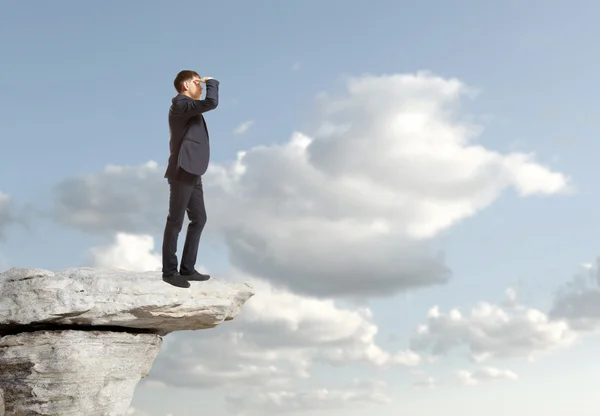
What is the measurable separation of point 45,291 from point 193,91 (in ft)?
14.9

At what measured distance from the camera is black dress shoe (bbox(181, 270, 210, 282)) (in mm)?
14367

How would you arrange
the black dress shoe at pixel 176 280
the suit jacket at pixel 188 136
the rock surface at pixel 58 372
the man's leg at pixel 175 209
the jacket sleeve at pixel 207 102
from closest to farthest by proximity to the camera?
the jacket sleeve at pixel 207 102
the suit jacket at pixel 188 136
the man's leg at pixel 175 209
the rock surface at pixel 58 372
the black dress shoe at pixel 176 280

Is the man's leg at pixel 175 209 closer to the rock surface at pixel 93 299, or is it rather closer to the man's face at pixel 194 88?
the rock surface at pixel 93 299

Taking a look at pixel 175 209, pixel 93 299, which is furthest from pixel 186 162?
pixel 93 299

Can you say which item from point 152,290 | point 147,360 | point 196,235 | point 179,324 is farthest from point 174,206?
point 147,360

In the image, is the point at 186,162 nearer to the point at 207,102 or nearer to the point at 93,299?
the point at 207,102

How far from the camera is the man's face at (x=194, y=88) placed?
13.8 m

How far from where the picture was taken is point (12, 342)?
14.1 m

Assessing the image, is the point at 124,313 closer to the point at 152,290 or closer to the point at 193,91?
the point at 152,290

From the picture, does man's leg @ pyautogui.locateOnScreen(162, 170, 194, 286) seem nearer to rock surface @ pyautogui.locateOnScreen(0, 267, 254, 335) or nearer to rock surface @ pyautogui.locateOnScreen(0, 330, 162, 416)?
rock surface @ pyautogui.locateOnScreen(0, 267, 254, 335)

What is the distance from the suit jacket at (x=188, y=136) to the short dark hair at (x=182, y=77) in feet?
0.92

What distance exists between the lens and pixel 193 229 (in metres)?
14.1

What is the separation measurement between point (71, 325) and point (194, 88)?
501 centimetres

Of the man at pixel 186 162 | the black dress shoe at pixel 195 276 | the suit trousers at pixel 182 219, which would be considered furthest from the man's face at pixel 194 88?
the black dress shoe at pixel 195 276
